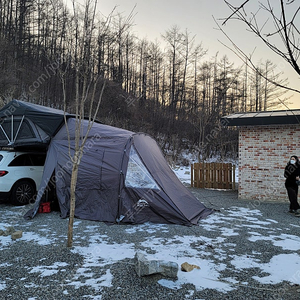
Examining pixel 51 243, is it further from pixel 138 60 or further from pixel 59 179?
pixel 138 60

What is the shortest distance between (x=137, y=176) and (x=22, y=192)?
3632 millimetres

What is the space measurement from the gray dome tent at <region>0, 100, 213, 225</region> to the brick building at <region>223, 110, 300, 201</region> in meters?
2.92

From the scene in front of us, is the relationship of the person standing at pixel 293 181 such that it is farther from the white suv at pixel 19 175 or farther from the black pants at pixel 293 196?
the white suv at pixel 19 175

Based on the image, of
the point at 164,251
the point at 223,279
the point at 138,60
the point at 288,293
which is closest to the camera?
the point at 288,293

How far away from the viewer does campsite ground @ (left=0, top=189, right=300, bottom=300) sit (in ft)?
9.80

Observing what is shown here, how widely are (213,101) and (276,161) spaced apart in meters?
22.8

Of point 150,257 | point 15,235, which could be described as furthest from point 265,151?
point 15,235

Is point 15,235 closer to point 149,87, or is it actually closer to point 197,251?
point 197,251

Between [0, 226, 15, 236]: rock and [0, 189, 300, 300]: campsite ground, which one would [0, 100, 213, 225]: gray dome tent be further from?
[0, 226, 15, 236]: rock

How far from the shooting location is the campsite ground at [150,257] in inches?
118

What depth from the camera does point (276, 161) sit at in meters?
8.98

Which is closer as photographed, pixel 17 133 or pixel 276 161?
pixel 17 133

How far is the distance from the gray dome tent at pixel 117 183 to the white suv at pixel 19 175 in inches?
46.1

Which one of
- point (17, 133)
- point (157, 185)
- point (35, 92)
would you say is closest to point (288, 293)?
point (157, 185)
